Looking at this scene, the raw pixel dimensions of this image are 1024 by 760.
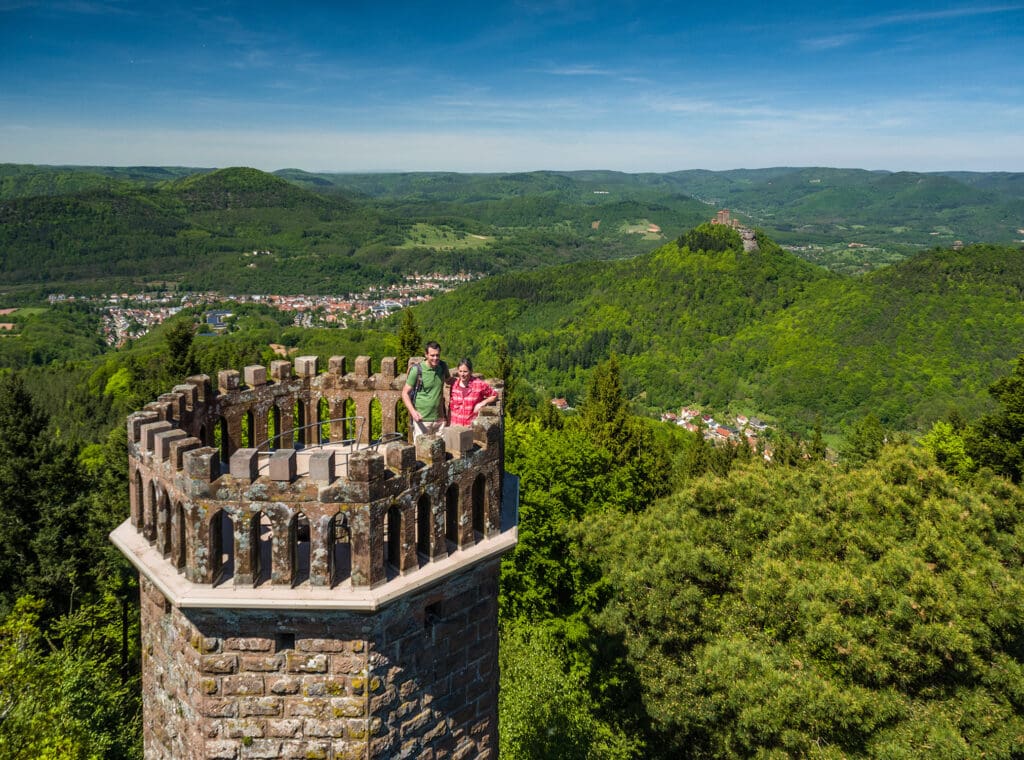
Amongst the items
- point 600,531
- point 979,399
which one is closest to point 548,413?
point 600,531

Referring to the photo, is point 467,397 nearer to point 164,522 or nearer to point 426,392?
point 426,392

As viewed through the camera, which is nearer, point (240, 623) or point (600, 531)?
point (240, 623)

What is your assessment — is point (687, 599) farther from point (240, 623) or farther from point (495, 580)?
point (240, 623)

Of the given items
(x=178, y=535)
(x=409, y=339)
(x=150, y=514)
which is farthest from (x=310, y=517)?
(x=409, y=339)

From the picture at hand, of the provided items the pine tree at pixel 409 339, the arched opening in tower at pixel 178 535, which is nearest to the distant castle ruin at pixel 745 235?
the pine tree at pixel 409 339

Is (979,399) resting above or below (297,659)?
below

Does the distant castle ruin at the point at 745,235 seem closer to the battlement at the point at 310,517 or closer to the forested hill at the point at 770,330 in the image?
the forested hill at the point at 770,330

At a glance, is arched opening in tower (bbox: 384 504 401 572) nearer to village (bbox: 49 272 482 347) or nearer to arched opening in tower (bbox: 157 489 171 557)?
arched opening in tower (bbox: 157 489 171 557)
